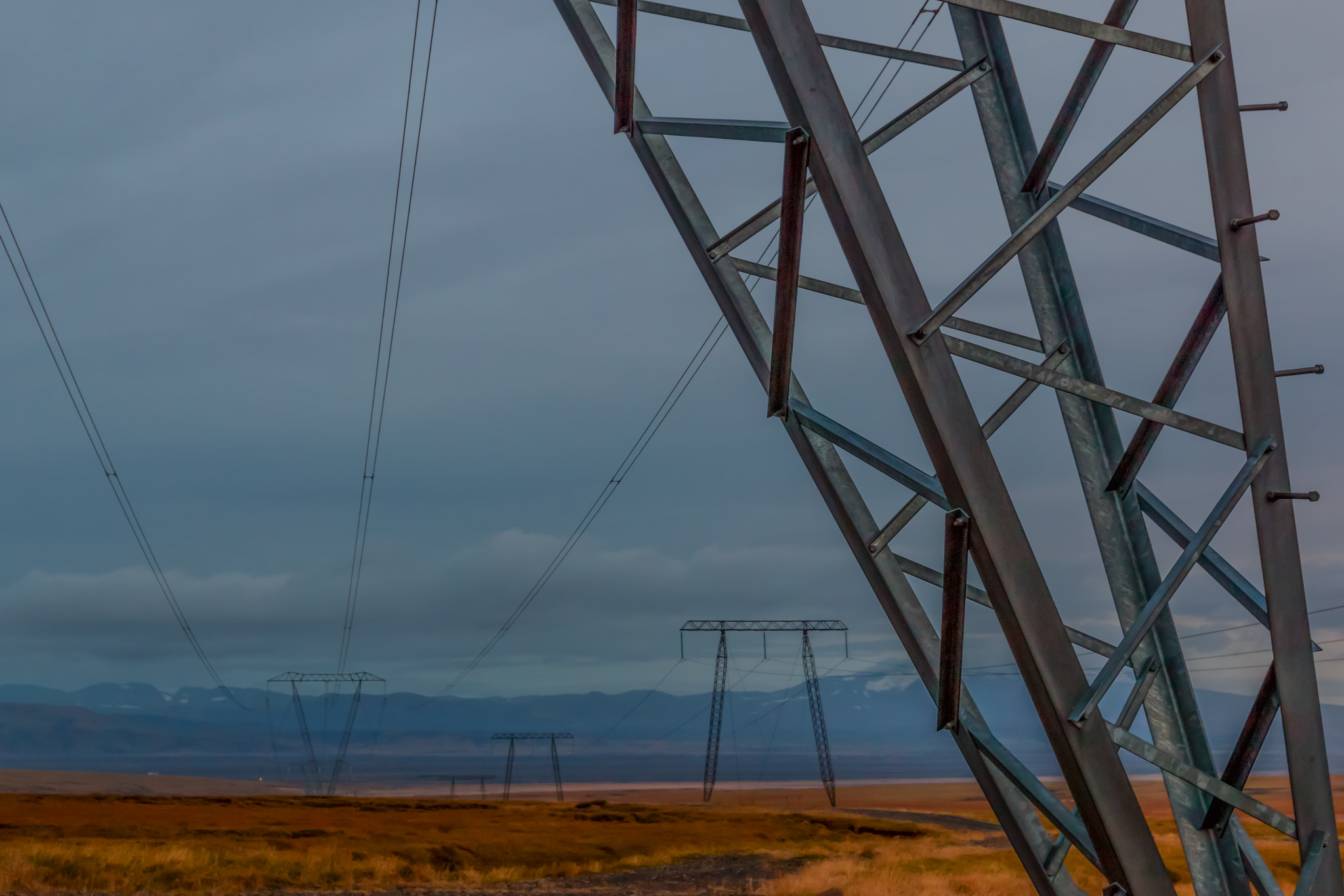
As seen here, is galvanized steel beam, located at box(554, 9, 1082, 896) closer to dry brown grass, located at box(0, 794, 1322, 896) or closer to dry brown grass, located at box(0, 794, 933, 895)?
dry brown grass, located at box(0, 794, 1322, 896)

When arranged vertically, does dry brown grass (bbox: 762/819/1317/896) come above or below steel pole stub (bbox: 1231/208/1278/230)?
below

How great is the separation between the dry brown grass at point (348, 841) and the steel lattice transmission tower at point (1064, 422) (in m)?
26.2

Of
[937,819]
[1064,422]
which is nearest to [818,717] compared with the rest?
[937,819]

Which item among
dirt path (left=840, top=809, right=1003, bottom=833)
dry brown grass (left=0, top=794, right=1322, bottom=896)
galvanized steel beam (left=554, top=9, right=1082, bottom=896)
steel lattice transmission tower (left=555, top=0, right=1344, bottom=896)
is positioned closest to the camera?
steel lattice transmission tower (left=555, top=0, right=1344, bottom=896)

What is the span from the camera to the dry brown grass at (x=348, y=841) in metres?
31.4

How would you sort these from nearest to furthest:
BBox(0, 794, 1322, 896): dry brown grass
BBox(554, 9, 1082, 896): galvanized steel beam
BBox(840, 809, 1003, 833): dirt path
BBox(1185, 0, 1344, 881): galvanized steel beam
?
BBox(1185, 0, 1344, 881): galvanized steel beam, BBox(554, 9, 1082, 896): galvanized steel beam, BBox(0, 794, 1322, 896): dry brown grass, BBox(840, 809, 1003, 833): dirt path

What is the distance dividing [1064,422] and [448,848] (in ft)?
123

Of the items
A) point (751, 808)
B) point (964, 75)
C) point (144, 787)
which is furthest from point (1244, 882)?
point (144, 787)

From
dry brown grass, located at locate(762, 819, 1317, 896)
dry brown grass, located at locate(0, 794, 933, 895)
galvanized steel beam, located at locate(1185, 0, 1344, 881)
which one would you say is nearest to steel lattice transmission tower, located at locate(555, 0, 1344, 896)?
galvanized steel beam, located at locate(1185, 0, 1344, 881)

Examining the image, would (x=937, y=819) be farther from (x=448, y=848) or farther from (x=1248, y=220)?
(x=1248, y=220)

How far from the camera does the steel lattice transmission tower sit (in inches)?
261

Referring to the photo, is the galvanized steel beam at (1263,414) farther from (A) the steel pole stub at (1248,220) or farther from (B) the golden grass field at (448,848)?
(B) the golden grass field at (448,848)

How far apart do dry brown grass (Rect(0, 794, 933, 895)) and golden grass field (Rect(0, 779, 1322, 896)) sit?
0.10m

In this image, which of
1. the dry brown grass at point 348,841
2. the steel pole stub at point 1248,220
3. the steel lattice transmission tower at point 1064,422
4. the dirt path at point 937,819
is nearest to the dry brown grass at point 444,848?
the dry brown grass at point 348,841
